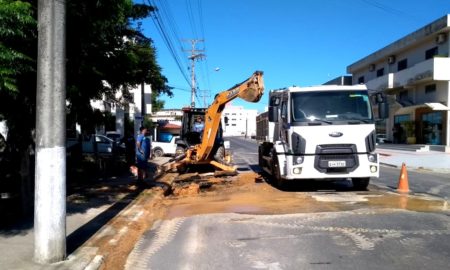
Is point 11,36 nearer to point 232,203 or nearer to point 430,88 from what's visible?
point 232,203

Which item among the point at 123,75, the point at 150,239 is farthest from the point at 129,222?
the point at 123,75

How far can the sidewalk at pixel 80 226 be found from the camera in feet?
22.0

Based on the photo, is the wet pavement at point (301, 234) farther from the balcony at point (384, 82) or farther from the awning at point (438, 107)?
the balcony at point (384, 82)

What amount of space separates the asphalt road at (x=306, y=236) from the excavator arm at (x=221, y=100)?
4608 mm

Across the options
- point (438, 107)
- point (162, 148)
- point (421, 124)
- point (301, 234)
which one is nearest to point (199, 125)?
point (162, 148)

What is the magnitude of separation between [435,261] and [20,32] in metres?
5.95

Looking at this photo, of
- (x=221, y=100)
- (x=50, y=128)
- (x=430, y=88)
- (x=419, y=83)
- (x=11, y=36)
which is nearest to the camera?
(x=50, y=128)

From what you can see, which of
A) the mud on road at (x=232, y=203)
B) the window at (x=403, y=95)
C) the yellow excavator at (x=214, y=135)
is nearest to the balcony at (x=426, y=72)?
the window at (x=403, y=95)

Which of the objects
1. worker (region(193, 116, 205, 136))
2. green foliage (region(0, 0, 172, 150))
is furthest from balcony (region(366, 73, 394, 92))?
green foliage (region(0, 0, 172, 150))

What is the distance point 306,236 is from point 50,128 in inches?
169

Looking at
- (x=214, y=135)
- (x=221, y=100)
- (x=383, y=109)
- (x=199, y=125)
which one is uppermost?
(x=221, y=100)

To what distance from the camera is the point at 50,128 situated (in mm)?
6438

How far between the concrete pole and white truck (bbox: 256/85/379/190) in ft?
27.0

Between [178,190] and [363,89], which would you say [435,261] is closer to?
[363,89]
